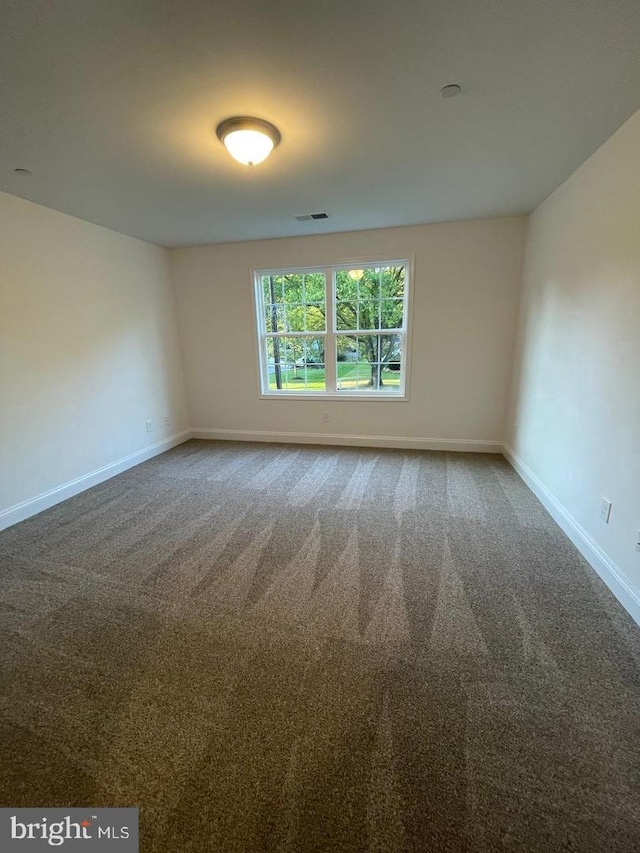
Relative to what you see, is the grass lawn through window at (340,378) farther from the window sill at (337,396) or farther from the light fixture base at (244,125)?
the light fixture base at (244,125)

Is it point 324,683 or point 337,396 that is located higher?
point 337,396

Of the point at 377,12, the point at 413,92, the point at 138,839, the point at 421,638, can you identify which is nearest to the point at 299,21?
the point at 377,12

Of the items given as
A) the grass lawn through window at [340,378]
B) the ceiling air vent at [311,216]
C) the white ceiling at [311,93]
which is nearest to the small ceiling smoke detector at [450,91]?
the white ceiling at [311,93]

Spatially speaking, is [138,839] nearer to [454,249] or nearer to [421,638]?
[421,638]

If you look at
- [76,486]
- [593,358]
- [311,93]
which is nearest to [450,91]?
[311,93]

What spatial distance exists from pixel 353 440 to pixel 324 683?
9.98 ft

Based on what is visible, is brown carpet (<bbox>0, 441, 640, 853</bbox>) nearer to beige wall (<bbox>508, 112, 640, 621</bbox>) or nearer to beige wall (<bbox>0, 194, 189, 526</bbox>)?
beige wall (<bbox>508, 112, 640, 621</bbox>)

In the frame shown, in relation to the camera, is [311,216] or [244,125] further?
[311,216]

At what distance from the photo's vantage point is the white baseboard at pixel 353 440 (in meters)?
3.97

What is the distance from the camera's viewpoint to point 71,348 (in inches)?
122

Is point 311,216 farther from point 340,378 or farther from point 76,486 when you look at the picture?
point 76,486

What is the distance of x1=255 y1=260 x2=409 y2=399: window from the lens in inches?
155

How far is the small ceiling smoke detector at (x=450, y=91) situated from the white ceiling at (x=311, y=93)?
0.03 m

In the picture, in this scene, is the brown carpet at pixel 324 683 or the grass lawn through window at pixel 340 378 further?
the grass lawn through window at pixel 340 378
